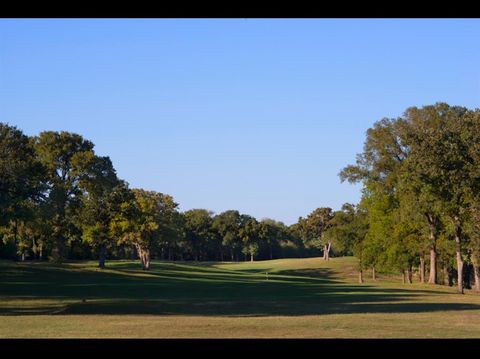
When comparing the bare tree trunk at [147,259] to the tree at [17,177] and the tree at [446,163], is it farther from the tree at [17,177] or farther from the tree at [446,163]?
the tree at [446,163]

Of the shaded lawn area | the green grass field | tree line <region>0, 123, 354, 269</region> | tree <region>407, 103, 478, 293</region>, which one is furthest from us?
tree line <region>0, 123, 354, 269</region>

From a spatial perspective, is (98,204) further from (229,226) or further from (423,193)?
(229,226)

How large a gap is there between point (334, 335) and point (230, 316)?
26.7 ft

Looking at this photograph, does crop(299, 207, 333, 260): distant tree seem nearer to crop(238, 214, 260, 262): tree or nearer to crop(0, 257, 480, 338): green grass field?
crop(238, 214, 260, 262): tree

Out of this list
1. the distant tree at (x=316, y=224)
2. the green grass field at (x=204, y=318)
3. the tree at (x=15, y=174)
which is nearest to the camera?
the green grass field at (x=204, y=318)

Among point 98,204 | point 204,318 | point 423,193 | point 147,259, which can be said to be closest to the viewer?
point 204,318

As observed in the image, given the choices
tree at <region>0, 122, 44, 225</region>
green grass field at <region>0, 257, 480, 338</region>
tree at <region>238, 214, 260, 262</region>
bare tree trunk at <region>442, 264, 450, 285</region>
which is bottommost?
bare tree trunk at <region>442, 264, 450, 285</region>

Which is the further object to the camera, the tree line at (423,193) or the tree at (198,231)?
the tree at (198,231)

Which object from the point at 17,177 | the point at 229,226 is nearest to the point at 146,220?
the point at 17,177

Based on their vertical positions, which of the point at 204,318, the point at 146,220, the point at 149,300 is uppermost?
the point at 146,220

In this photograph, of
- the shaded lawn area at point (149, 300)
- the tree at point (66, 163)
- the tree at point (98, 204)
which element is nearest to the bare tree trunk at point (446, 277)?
the shaded lawn area at point (149, 300)

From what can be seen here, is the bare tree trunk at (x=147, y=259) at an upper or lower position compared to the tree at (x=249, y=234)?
lower

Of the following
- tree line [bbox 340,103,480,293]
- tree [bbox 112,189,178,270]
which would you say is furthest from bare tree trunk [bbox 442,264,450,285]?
tree [bbox 112,189,178,270]

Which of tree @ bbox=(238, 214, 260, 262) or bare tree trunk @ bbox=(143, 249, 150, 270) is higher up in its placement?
tree @ bbox=(238, 214, 260, 262)
